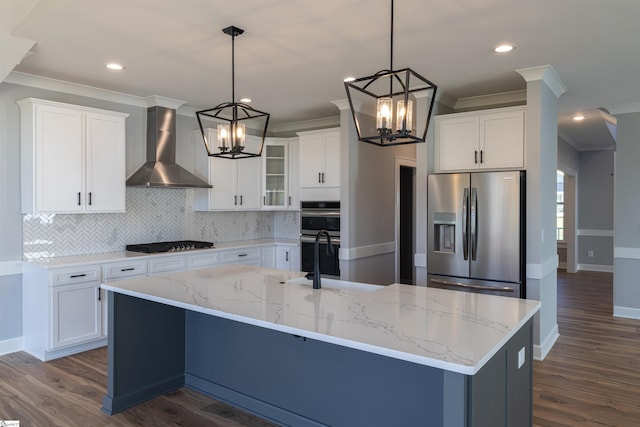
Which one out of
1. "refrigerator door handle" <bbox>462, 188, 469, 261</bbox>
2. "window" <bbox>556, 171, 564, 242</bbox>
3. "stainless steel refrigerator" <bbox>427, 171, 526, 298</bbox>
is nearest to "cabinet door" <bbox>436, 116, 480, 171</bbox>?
"stainless steel refrigerator" <bbox>427, 171, 526, 298</bbox>

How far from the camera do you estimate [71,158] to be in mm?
4215

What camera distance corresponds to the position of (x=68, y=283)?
399 cm

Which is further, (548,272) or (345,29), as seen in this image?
(548,272)

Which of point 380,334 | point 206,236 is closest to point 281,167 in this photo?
point 206,236

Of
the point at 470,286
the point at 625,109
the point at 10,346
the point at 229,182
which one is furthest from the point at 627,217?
the point at 10,346

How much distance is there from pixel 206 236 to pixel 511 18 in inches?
172

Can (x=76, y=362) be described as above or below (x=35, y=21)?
below

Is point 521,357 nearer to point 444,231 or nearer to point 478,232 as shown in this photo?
point 478,232

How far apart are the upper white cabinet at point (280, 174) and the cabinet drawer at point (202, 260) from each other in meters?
1.19

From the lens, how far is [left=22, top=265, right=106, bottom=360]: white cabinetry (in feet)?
12.8

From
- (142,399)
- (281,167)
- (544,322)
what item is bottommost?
(142,399)

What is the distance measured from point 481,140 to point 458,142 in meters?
0.23

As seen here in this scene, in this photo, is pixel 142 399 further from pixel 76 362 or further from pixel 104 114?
pixel 104 114

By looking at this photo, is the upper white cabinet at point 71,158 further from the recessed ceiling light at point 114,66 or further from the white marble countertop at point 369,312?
the white marble countertop at point 369,312
